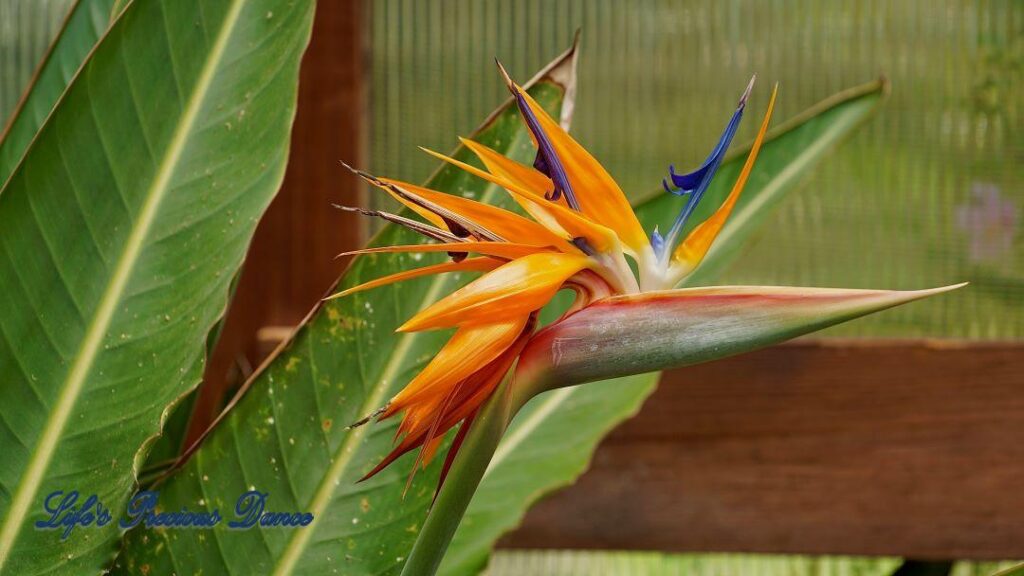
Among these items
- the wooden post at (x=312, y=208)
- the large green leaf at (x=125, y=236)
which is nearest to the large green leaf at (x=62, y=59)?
the large green leaf at (x=125, y=236)

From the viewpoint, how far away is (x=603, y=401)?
0.53 m

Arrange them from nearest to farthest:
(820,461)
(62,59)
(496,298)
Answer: (496,298) < (62,59) < (820,461)

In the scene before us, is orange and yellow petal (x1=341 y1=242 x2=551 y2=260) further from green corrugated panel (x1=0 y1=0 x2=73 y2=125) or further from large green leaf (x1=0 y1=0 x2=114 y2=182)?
green corrugated panel (x1=0 y1=0 x2=73 y2=125)

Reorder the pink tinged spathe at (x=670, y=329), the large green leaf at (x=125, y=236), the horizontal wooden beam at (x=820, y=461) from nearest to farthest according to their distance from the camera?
1. the pink tinged spathe at (x=670, y=329)
2. the large green leaf at (x=125, y=236)
3. the horizontal wooden beam at (x=820, y=461)

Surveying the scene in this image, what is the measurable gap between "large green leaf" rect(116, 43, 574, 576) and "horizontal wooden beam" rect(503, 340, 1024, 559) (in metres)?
0.32

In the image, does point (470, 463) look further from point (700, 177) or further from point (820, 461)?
point (820, 461)

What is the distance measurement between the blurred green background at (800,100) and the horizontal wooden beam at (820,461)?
5cm

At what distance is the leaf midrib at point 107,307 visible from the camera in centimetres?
38

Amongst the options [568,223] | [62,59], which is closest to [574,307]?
[568,223]

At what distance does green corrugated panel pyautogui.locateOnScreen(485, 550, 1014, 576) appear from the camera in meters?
0.76

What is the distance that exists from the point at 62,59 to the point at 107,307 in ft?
0.66

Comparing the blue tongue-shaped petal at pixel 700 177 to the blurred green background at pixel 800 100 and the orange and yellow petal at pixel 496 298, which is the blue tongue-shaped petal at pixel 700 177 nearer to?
the orange and yellow petal at pixel 496 298

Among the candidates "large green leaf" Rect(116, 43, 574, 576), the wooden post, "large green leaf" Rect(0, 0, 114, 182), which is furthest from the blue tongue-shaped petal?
the wooden post

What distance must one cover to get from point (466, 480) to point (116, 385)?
22 centimetres
